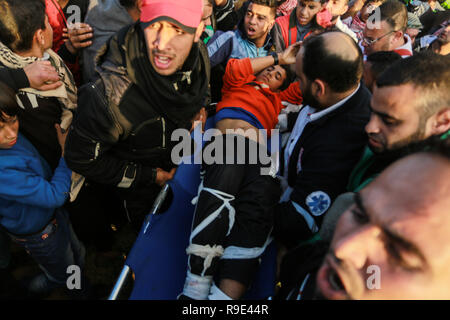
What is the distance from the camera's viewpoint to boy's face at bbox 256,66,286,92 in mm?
2787

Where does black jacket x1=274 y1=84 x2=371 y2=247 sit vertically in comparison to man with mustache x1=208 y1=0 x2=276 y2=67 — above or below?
below

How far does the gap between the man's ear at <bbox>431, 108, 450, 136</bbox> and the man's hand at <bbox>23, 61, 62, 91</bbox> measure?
2.17 meters

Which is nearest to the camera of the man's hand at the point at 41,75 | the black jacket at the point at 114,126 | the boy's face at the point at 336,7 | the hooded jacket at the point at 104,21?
the black jacket at the point at 114,126

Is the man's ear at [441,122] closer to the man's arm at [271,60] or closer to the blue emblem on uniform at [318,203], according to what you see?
the blue emblem on uniform at [318,203]

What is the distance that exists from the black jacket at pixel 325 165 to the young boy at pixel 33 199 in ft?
4.65

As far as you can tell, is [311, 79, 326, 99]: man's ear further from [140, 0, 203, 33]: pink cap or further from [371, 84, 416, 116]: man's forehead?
[140, 0, 203, 33]: pink cap

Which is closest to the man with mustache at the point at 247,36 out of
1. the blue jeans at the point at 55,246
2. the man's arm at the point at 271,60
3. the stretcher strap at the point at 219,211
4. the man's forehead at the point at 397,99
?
the man's arm at the point at 271,60

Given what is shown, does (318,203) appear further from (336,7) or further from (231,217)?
(336,7)

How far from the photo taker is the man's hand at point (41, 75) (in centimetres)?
153

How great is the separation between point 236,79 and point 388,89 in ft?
4.91

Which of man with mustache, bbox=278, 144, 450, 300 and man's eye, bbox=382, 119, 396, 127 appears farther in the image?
man's eye, bbox=382, 119, 396, 127

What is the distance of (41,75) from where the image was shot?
1531 mm

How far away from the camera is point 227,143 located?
2041 mm

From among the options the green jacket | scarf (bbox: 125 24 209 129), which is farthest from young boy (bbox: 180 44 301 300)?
the green jacket
